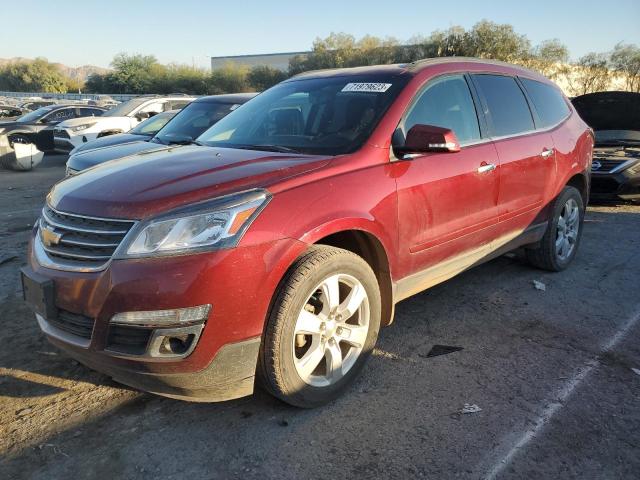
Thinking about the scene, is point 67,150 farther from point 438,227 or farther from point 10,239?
point 438,227

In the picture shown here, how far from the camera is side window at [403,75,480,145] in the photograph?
3.52 m

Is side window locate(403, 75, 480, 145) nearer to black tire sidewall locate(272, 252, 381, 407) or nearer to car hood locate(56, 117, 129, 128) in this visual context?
black tire sidewall locate(272, 252, 381, 407)

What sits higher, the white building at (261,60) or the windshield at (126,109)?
→ the white building at (261,60)

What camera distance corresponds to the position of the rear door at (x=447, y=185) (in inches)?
129

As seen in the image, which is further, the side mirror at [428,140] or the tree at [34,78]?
the tree at [34,78]

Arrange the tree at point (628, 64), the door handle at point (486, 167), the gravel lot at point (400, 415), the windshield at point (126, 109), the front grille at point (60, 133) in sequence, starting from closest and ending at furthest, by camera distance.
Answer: the gravel lot at point (400, 415) < the door handle at point (486, 167) < the windshield at point (126, 109) < the front grille at point (60, 133) < the tree at point (628, 64)

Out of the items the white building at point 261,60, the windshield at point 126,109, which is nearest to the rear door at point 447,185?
the windshield at point 126,109

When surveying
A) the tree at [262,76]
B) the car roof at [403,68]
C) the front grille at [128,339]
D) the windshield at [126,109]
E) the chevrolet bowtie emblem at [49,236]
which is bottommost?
the front grille at [128,339]

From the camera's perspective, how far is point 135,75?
63188 mm

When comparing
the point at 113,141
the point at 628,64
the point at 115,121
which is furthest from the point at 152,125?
the point at 628,64

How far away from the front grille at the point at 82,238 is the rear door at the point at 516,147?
2.82m

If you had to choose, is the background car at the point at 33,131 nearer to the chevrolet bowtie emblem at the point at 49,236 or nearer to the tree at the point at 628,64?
the chevrolet bowtie emblem at the point at 49,236

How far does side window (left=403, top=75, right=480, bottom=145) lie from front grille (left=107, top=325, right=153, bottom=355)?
2.00 meters

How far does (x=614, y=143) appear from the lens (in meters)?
8.49
